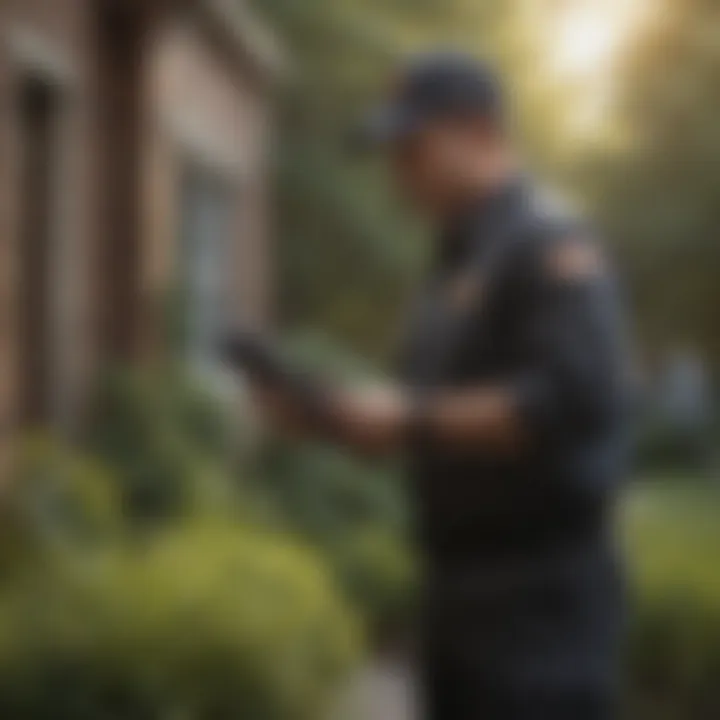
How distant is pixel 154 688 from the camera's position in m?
2.92

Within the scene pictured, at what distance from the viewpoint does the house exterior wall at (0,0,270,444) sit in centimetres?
398

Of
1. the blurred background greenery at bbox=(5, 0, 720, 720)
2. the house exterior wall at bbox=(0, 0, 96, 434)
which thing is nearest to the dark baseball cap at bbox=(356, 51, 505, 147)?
the blurred background greenery at bbox=(5, 0, 720, 720)

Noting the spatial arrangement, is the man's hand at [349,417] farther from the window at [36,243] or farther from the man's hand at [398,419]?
the window at [36,243]

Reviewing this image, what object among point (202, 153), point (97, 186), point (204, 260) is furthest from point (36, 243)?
point (202, 153)

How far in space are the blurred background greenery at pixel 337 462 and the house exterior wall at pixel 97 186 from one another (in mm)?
128

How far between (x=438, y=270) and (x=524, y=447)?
Result: 23 centimetres

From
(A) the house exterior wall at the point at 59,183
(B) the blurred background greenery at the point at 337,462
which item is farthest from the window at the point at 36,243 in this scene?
(B) the blurred background greenery at the point at 337,462

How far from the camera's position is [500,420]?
1.70 m

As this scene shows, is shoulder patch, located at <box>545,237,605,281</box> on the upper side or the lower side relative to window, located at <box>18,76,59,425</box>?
lower

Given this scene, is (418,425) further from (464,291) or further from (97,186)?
(97,186)

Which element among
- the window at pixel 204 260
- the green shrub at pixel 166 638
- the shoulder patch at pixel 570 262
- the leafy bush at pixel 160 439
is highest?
the window at pixel 204 260

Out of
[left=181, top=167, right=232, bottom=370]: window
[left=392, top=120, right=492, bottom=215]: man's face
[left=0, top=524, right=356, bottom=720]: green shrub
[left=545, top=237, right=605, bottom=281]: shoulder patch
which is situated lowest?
[left=545, top=237, right=605, bottom=281]: shoulder patch

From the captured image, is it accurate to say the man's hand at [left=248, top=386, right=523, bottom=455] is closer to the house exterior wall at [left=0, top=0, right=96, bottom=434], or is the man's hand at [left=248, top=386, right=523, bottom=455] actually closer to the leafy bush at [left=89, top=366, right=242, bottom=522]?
the house exterior wall at [left=0, top=0, right=96, bottom=434]

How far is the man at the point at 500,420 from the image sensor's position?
1.71 meters
